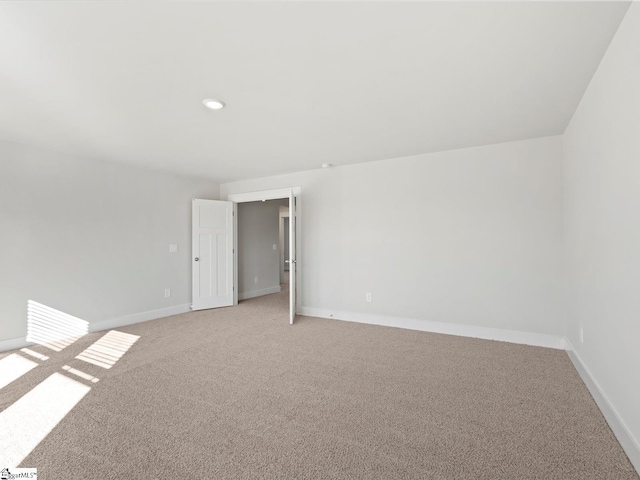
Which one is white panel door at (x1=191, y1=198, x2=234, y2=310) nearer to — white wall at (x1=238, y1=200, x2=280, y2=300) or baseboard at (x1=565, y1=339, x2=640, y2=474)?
white wall at (x1=238, y1=200, x2=280, y2=300)

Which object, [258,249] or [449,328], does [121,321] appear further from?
[449,328]

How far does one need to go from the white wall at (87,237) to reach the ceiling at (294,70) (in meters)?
0.60

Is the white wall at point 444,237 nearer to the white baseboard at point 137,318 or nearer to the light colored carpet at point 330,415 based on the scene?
the light colored carpet at point 330,415

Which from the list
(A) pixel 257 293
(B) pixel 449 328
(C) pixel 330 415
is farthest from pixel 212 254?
(C) pixel 330 415

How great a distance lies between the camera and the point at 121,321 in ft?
15.2

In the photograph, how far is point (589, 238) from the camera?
250 centimetres

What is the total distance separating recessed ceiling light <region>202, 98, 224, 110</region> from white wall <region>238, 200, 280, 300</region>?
4072mm

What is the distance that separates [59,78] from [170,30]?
44.6 inches

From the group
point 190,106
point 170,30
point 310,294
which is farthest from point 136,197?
point 170,30

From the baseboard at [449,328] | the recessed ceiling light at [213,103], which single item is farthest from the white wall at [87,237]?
the recessed ceiling light at [213,103]

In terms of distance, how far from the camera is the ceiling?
5.42ft

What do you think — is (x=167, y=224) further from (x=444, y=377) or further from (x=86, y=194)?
(x=444, y=377)

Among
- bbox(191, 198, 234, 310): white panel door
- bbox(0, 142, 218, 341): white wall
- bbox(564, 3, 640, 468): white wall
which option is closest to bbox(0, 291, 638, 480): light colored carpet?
bbox(564, 3, 640, 468): white wall

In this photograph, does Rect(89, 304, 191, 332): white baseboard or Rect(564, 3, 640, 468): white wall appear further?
Rect(89, 304, 191, 332): white baseboard
